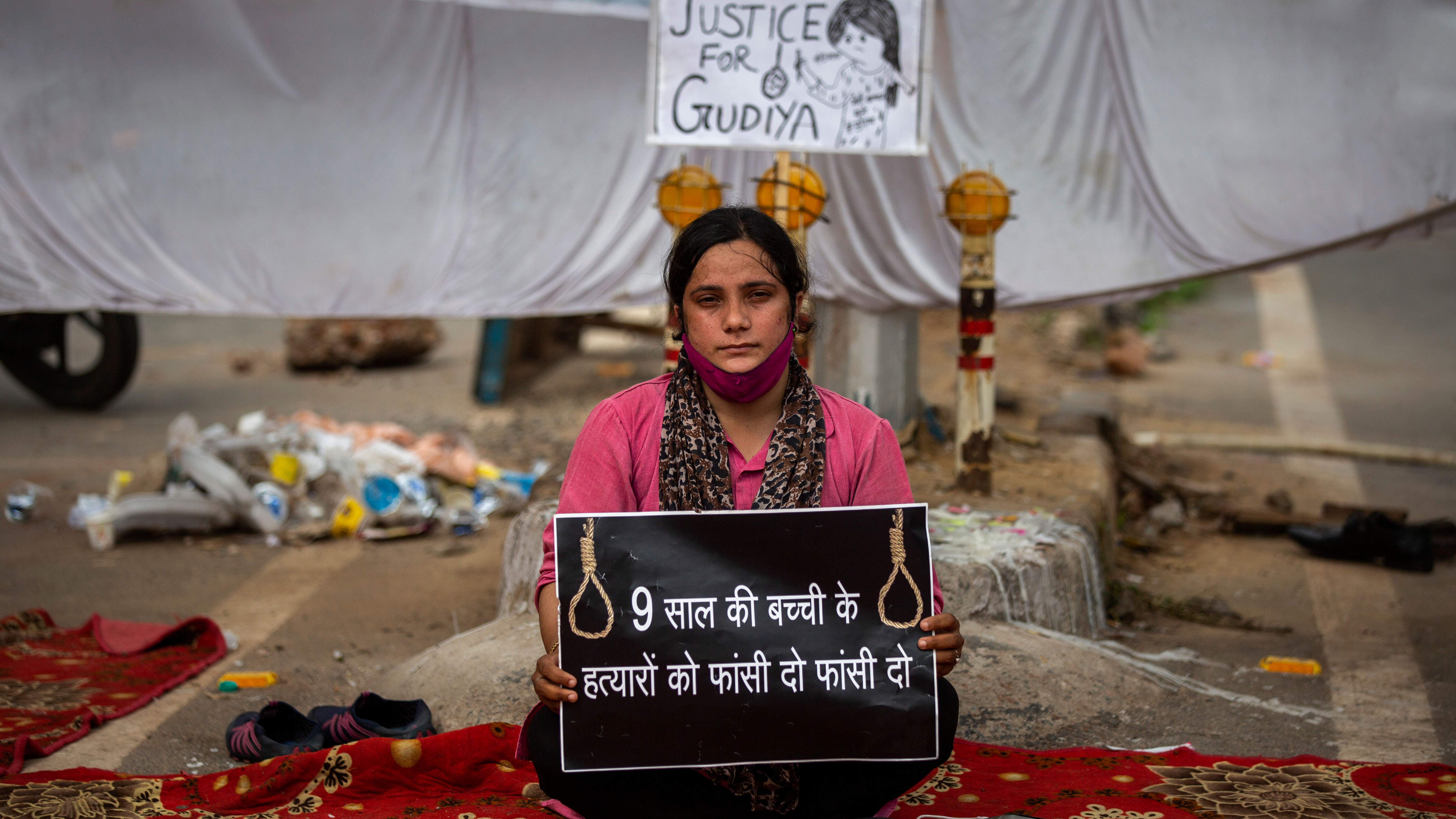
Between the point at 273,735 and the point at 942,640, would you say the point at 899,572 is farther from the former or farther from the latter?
the point at 273,735

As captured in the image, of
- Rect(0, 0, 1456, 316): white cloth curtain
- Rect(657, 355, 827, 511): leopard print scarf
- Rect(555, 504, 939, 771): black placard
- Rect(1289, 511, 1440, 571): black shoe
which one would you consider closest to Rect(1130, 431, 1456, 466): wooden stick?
Rect(1289, 511, 1440, 571): black shoe

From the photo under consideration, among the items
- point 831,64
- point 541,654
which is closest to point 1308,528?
point 831,64

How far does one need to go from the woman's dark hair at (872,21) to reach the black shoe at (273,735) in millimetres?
2601

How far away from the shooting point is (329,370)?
9.01 meters

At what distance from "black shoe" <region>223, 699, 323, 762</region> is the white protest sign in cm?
206

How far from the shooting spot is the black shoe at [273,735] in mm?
2826

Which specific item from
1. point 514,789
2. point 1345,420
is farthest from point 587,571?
point 1345,420

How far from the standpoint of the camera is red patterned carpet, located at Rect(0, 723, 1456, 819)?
2.43m

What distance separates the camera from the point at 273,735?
2895 mm

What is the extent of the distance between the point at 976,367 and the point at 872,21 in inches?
47.9

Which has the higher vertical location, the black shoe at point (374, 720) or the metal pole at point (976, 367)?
the metal pole at point (976, 367)

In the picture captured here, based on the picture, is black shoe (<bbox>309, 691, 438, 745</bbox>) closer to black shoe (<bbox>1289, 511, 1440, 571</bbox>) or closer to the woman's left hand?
the woman's left hand

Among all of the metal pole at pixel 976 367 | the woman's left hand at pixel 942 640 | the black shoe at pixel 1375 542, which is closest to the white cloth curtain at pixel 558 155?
the metal pole at pixel 976 367

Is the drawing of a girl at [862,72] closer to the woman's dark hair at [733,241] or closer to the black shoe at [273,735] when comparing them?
the woman's dark hair at [733,241]
